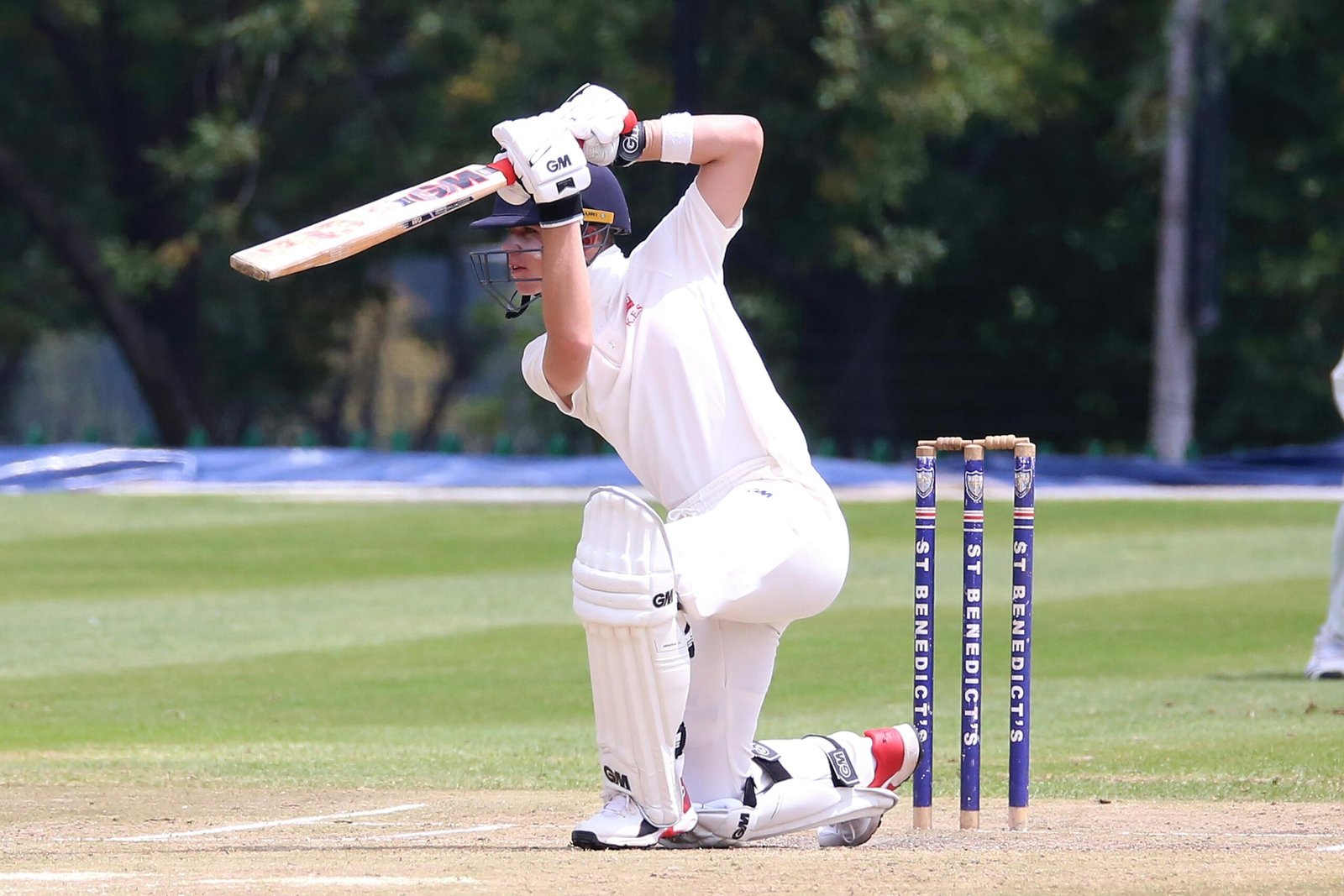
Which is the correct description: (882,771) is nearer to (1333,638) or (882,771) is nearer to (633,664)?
(633,664)

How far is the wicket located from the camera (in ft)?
17.6

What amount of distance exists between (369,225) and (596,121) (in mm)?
559

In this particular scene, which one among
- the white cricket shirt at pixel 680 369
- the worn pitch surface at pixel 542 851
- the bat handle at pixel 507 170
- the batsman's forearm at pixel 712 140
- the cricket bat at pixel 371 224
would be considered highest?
the batsman's forearm at pixel 712 140

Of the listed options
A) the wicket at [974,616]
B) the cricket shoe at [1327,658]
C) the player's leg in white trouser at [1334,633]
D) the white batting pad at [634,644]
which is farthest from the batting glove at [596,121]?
the cricket shoe at [1327,658]

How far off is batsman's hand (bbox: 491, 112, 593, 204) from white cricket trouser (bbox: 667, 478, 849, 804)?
81 centimetres

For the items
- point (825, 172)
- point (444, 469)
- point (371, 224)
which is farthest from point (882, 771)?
point (825, 172)

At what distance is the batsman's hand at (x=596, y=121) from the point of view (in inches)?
189

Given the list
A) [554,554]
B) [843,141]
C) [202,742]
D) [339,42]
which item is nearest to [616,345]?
[202,742]

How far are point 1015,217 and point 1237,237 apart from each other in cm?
252

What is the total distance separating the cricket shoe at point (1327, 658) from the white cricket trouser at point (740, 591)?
4.60 metres

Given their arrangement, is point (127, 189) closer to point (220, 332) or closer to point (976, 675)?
point (220, 332)

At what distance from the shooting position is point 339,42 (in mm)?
23750

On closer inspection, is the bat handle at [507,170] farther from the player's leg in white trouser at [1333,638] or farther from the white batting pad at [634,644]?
the player's leg in white trouser at [1333,638]

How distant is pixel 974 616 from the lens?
5.41 m
